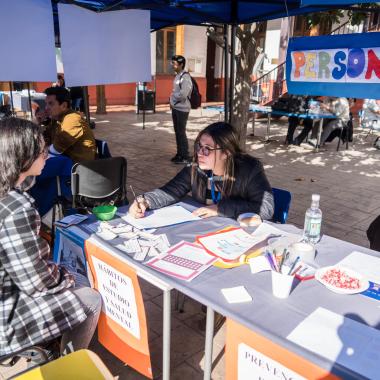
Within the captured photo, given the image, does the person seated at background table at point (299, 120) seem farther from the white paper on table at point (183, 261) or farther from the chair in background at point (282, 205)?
the white paper on table at point (183, 261)

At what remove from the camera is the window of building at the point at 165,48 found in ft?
47.0

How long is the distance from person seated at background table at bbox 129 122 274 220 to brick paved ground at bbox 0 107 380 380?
0.80 metres

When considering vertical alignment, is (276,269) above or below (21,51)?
below

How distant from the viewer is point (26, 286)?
1622 millimetres

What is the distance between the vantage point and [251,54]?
631 cm

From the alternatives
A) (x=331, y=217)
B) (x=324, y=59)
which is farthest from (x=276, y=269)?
(x=331, y=217)

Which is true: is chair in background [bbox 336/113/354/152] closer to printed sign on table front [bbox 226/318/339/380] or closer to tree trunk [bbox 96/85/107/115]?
tree trunk [bbox 96/85/107/115]

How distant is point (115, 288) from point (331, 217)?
3.36 meters

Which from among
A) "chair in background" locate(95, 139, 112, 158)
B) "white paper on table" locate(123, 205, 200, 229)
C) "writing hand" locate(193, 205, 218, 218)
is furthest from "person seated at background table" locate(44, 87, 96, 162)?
"writing hand" locate(193, 205, 218, 218)

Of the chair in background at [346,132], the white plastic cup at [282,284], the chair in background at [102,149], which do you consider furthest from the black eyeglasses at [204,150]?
the chair in background at [346,132]

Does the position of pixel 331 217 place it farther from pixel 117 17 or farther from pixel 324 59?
pixel 117 17

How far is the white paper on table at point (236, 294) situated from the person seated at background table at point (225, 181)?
2.59 ft

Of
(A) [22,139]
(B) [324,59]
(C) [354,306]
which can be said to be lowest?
(C) [354,306]

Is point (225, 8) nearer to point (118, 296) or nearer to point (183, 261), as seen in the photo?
point (183, 261)
